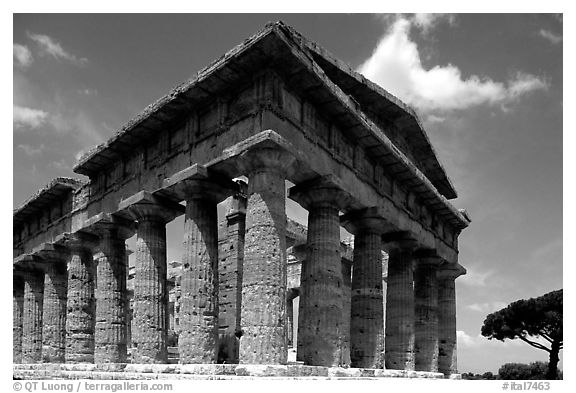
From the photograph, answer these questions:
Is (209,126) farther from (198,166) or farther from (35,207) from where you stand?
(35,207)

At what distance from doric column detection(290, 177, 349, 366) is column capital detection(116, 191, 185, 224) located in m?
4.12

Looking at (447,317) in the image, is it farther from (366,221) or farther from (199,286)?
(199,286)

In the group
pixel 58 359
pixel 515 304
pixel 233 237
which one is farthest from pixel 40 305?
pixel 515 304

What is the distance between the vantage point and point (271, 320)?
13.7 metres

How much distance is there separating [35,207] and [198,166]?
13546 millimetres

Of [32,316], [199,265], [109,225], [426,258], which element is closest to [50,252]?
[32,316]

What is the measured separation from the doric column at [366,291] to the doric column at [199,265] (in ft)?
17.6

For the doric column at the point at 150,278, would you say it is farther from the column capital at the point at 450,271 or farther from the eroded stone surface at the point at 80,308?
the column capital at the point at 450,271

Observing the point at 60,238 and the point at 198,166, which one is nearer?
the point at 198,166

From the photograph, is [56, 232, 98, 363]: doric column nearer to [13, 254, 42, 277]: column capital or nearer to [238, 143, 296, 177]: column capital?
[13, 254, 42, 277]: column capital

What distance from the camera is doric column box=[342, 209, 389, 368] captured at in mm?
19266

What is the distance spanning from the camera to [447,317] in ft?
87.5

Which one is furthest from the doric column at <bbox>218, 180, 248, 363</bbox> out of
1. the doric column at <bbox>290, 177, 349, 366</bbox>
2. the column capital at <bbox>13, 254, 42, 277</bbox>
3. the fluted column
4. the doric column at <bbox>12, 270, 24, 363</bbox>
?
the doric column at <bbox>12, 270, 24, 363</bbox>

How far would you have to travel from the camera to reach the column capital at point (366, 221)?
19.4 meters
